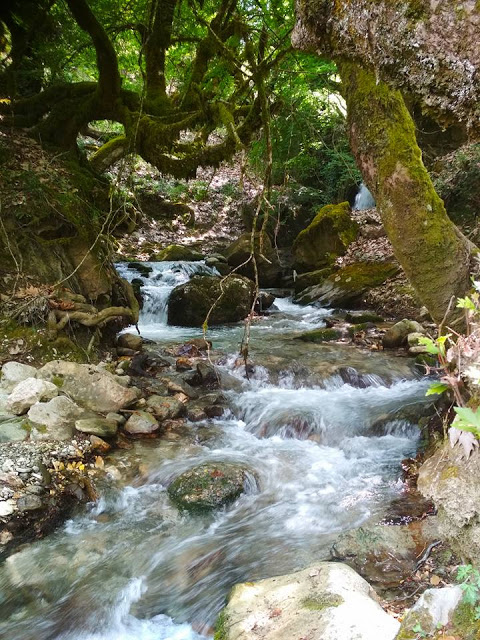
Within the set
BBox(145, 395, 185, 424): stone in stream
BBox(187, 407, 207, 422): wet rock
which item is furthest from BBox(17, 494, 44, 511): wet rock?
BBox(187, 407, 207, 422): wet rock

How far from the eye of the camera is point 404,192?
357 cm

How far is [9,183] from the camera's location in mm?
6660

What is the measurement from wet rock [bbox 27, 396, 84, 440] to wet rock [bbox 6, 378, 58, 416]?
136 mm

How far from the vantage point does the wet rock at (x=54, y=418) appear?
4613 mm

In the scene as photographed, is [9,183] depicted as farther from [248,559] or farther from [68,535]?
[248,559]

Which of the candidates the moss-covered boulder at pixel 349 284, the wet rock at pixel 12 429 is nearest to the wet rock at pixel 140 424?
the wet rock at pixel 12 429

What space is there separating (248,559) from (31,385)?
3.06 m

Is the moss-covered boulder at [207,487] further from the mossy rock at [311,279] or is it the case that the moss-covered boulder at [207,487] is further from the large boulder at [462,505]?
the mossy rock at [311,279]

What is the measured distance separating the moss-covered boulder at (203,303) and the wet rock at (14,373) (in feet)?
17.4

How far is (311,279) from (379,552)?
34.8ft

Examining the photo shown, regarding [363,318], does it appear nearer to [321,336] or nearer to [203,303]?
[321,336]

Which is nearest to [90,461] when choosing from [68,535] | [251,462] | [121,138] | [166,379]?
[68,535]

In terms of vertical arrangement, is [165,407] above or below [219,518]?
above

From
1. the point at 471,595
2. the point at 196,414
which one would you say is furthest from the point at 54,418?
the point at 471,595
